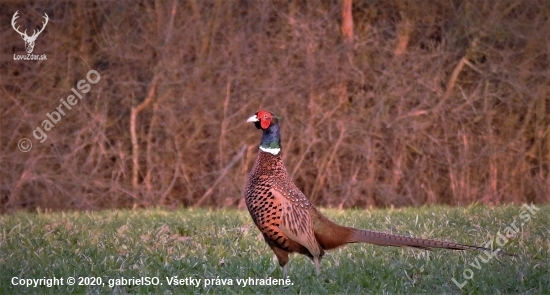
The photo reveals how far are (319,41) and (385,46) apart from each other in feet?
3.01

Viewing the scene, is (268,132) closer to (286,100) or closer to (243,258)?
(243,258)

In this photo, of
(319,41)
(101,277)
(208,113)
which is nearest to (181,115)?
(208,113)

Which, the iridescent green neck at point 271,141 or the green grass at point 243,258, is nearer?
the green grass at point 243,258

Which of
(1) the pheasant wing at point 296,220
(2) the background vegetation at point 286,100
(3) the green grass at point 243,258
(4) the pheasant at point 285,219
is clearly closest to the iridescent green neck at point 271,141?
(4) the pheasant at point 285,219

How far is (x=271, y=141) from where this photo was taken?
4.50 meters

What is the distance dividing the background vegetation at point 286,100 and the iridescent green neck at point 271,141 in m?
5.64

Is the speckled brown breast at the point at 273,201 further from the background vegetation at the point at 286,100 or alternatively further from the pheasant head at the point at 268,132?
the background vegetation at the point at 286,100

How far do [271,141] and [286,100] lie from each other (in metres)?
5.72

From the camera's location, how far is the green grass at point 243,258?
14.0ft

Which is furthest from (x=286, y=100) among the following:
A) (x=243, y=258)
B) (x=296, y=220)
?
(x=296, y=220)

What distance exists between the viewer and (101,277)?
14.6 feet

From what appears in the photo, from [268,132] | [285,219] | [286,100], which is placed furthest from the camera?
[286,100]

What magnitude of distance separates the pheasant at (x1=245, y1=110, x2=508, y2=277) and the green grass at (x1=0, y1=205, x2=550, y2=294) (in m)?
0.18

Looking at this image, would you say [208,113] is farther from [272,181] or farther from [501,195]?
Result: [272,181]
